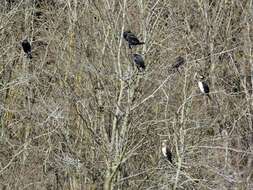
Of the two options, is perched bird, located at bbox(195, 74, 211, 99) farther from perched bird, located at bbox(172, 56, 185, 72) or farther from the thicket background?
perched bird, located at bbox(172, 56, 185, 72)

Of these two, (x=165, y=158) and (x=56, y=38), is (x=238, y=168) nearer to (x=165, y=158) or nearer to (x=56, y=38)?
(x=165, y=158)

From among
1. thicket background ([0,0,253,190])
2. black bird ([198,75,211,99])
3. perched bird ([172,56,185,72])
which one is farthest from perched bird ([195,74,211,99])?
perched bird ([172,56,185,72])

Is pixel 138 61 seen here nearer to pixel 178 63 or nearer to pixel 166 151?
pixel 178 63

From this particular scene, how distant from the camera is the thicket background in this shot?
11.8m

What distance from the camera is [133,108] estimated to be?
11.6m

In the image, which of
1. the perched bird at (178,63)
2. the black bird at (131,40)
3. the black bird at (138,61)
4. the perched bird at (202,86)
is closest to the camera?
the black bird at (138,61)

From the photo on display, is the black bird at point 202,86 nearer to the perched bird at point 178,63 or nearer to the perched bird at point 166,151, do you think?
the perched bird at point 178,63

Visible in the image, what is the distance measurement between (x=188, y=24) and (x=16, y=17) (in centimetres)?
524

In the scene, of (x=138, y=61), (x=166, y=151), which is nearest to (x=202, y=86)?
(x=166, y=151)

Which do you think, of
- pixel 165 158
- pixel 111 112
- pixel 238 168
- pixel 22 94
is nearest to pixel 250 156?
pixel 238 168

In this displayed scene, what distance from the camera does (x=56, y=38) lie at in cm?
1541

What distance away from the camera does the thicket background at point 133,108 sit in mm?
11758

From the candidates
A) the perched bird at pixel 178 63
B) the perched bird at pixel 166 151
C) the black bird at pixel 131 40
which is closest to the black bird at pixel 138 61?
the black bird at pixel 131 40

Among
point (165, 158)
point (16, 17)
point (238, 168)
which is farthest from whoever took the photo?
point (16, 17)
